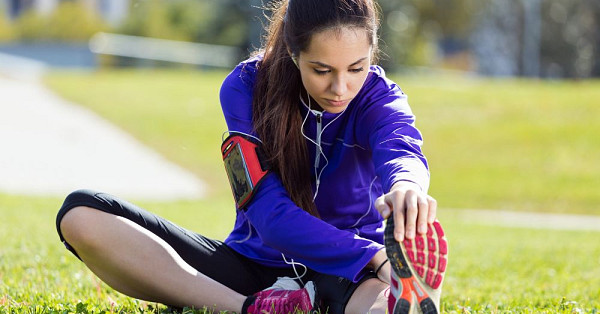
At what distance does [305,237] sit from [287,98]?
62 centimetres

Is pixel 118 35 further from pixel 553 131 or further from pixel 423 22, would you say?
pixel 553 131

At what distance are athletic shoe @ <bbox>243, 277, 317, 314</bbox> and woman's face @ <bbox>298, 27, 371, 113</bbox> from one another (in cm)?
74

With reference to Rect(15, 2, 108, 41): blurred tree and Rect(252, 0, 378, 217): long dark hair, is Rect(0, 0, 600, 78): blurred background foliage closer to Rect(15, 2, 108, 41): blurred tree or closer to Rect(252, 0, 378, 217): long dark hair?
Rect(15, 2, 108, 41): blurred tree

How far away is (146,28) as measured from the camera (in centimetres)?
4153

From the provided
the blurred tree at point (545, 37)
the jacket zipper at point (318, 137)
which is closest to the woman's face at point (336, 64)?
the jacket zipper at point (318, 137)

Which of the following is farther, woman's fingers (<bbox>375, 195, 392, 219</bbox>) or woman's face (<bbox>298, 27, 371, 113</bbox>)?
woman's face (<bbox>298, 27, 371, 113</bbox>)

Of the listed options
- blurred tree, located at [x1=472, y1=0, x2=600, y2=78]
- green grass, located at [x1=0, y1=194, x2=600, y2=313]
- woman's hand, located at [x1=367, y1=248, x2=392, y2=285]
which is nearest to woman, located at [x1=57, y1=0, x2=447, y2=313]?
woman's hand, located at [x1=367, y1=248, x2=392, y2=285]

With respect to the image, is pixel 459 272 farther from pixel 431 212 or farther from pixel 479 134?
pixel 479 134

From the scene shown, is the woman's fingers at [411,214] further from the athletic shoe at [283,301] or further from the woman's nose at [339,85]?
the athletic shoe at [283,301]

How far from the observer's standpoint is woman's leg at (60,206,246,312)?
315 cm

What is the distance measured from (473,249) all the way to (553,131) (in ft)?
36.8

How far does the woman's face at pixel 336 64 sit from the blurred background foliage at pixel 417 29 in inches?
1215

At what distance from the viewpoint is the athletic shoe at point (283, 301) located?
314cm

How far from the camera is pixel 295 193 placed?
3285mm
